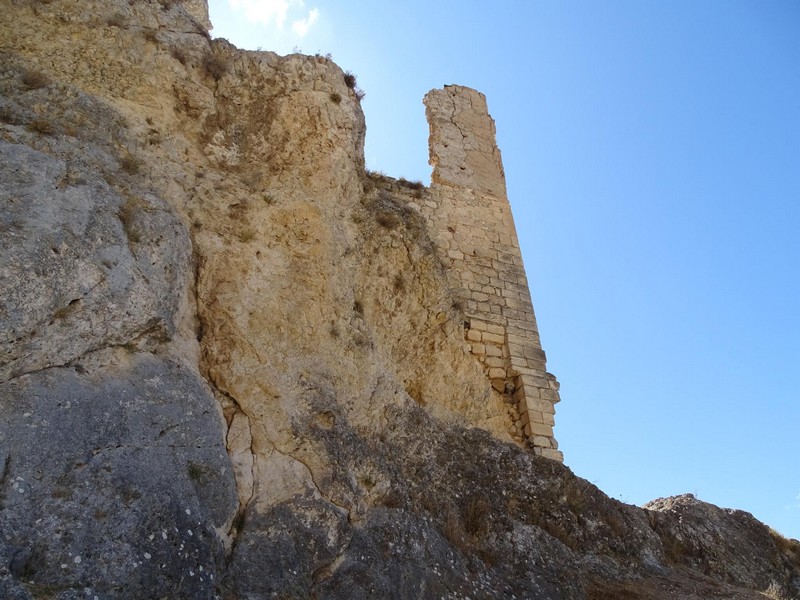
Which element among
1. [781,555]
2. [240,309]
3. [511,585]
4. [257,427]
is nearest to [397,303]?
[240,309]

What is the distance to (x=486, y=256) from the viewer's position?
9.64 m

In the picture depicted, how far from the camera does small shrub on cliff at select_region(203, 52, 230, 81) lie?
7.77m

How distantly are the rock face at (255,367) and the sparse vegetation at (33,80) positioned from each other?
33mm

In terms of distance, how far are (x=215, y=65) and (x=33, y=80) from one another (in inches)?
82.8

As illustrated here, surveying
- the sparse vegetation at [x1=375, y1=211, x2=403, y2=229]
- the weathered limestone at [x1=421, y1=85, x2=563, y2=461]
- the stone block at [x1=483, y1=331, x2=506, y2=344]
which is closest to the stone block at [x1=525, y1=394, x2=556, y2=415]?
the weathered limestone at [x1=421, y1=85, x2=563, y2=461]

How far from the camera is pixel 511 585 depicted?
5348 millimetres

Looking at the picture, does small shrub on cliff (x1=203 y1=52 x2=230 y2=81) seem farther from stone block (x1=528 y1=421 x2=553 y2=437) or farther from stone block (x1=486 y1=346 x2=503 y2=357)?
stone block (x1=528 y1=421 x2=553 y2=437)

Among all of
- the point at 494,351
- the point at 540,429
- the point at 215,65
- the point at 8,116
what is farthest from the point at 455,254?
the point at 8,116

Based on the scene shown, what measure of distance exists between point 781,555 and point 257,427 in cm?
645

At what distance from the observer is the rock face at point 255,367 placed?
157 inches

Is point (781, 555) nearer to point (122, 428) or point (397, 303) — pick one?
point (397, 303)

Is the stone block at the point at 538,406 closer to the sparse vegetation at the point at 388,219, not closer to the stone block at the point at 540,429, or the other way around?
the stone block at the point at 540,429

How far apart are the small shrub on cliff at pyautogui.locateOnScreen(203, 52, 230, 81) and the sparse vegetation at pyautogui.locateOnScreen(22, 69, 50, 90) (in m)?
1.87

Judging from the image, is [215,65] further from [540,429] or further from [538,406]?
[540,429]
